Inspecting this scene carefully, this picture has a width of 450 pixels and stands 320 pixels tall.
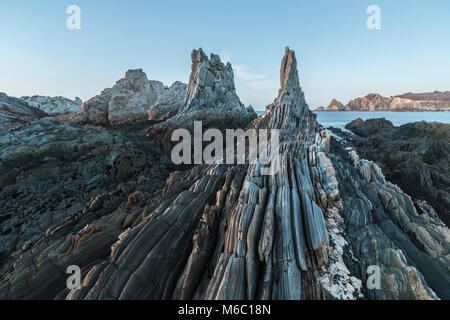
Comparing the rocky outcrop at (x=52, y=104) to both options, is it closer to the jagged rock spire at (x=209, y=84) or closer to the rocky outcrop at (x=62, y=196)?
the rocky outcrop at (x=62, y=196)

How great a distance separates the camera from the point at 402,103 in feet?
496

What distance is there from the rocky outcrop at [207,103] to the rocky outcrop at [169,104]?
307 inches

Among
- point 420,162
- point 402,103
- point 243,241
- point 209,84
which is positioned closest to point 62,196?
point 243,241

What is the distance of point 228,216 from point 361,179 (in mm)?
11078

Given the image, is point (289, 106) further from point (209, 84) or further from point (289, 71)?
point (209, 84)

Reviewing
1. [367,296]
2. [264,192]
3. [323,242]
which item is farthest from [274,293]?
[264,192]

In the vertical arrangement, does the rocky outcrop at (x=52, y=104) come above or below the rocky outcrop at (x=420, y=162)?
above

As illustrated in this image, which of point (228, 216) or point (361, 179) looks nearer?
point (228, 216)

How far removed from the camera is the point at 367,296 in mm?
4805

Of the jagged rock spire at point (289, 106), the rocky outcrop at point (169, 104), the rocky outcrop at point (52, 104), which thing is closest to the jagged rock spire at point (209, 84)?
the rocky outcrop at point (169, 104)

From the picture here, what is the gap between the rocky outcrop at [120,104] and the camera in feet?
120

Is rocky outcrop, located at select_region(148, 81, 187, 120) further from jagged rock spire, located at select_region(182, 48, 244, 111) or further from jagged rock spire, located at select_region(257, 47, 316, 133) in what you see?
jagged rock spire, located at select_region(257, 47, 316, 133)

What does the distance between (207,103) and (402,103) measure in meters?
199
